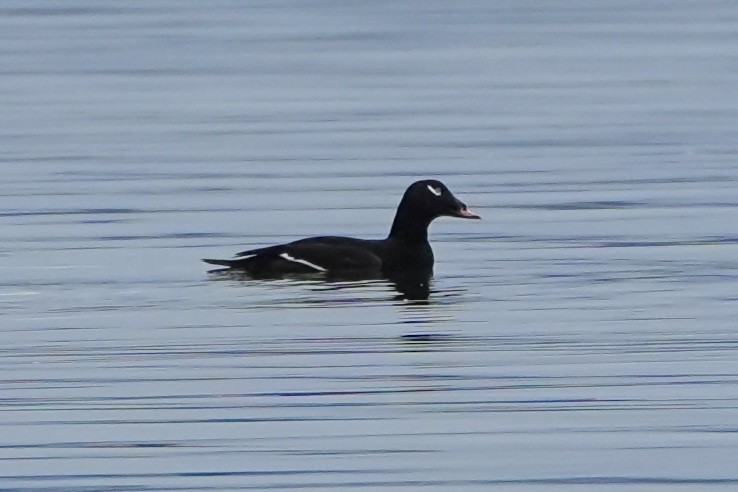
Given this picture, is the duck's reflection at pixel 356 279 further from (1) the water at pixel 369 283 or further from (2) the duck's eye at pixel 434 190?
(2) the duck's eye at pixel 434 190

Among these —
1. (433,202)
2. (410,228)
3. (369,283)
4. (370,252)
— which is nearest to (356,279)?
(369,283)

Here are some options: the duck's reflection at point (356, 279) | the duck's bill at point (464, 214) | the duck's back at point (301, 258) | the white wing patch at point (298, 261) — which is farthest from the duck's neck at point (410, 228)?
the white wing patch at point (298, 261)

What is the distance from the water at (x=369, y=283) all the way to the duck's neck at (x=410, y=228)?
249 millimetres

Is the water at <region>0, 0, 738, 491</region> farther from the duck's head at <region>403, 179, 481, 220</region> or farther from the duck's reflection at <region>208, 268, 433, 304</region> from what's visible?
the duck's head at <region>403, 179, 481, 220</region>

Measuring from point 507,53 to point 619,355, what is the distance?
2156 cm

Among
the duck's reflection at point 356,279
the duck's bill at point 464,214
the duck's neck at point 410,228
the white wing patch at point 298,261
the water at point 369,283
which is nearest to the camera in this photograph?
the water at point 369,283

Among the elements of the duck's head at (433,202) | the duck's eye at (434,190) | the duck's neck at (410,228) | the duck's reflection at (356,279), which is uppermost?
the duck's eye at (434,190)

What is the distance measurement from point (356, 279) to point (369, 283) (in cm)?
11

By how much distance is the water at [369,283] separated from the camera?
8961 millimetres

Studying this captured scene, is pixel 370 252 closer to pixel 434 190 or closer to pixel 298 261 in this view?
pixel 298 261

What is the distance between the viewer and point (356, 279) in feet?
46.3

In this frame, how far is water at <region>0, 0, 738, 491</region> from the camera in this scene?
8.96m

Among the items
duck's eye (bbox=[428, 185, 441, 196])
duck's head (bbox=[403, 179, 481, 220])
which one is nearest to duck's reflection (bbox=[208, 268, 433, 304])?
duck's head (bbox=[403, 179, 481, 220])

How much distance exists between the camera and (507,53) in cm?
3238
